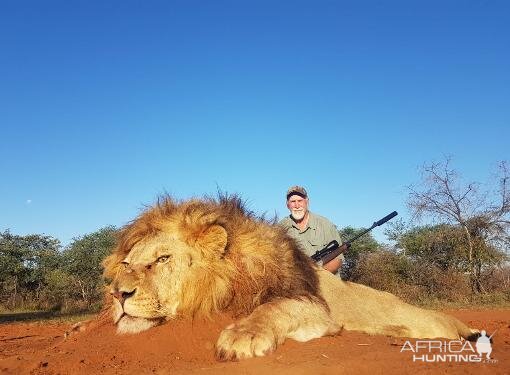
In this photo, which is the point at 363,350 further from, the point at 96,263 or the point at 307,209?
the point at 96,263

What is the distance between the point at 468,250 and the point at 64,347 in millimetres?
15531

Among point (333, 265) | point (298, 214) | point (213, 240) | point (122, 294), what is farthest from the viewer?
point (298, 214)

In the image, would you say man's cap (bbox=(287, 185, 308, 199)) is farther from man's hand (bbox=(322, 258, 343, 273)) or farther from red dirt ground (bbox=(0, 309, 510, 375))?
red dirt ground (bbox=(0, 309, 510, 375))

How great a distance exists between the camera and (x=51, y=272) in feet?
75.4

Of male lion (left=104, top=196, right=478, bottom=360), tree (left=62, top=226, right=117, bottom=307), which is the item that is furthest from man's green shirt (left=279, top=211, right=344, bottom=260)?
tree (left=62, top=226, right=117, bottom=307)

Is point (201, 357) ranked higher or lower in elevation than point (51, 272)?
lower

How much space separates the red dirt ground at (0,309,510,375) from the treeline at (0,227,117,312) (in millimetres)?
15175

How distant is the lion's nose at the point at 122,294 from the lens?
3381mm

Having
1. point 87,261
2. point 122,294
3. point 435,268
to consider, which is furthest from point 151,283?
point 87,261

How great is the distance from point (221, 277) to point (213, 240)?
28 cm

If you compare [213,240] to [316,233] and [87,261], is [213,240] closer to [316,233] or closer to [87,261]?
[316,233]

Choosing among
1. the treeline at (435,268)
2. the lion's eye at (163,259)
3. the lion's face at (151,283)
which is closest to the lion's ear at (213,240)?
the lion's face at (151,283)

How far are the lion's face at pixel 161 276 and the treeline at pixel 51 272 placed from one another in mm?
15330

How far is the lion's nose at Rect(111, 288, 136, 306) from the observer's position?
3381 mm
